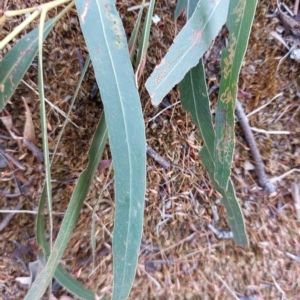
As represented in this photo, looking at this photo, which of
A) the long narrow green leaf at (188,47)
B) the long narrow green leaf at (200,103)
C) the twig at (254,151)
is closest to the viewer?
the long narrow green leaf at (188,47)

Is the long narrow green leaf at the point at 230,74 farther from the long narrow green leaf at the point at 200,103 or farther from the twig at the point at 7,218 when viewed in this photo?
the twig at the point at 7,218

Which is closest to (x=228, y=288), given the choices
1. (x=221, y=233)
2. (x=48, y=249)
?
(x=221, y=233)

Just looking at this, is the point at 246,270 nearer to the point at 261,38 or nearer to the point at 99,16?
the point at 261,38

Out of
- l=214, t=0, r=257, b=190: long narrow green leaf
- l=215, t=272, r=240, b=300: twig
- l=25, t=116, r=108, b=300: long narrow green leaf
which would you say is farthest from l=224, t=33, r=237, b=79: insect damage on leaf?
l=215, t=272, r=240, b=300: twig

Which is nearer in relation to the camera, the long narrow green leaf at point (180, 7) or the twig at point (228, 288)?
the long narrow green leaf at point (180, 7)

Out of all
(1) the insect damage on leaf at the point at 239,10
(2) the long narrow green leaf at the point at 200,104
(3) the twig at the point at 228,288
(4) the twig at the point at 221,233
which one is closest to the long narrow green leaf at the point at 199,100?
(2) the long narrow green leaf at the point at 200,104

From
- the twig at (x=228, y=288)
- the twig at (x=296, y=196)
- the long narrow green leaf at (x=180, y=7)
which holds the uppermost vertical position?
the long narrow green leaf at (x=180, y=7)

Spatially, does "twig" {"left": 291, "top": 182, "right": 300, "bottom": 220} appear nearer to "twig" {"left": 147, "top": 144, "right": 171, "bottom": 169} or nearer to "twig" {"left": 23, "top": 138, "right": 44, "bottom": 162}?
"twig" {"left": 147, "top": 144, "right": 171, "bottom": 169}
